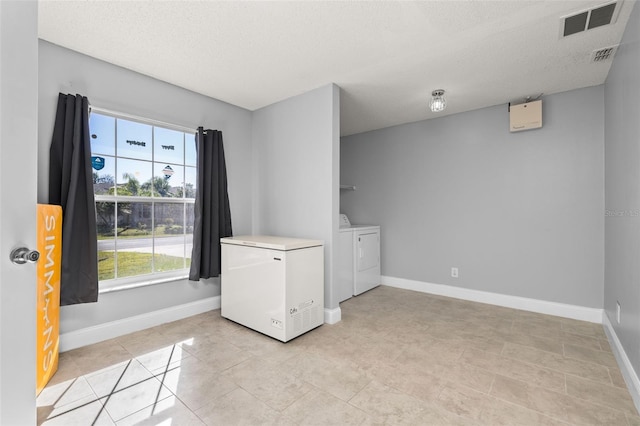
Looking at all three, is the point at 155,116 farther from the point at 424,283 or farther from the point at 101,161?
the point at 424,283

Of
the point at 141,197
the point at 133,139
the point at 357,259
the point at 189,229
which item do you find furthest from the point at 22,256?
the point at 357,259

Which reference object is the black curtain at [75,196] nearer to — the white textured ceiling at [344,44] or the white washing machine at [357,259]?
the white textured ceiling at [344,44]

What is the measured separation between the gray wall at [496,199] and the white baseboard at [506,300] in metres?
0.06

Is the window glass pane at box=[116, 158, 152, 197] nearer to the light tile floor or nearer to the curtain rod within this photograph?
the curtain rod

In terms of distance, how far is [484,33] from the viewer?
2.07m

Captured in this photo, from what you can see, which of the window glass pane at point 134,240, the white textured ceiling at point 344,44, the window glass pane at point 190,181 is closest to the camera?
the white textured ceiling at point 344,44

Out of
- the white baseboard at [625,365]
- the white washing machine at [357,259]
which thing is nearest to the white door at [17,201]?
the white washing machine at [357,259]

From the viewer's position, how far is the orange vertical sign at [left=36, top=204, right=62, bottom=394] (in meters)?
1.72

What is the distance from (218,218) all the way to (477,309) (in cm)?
311

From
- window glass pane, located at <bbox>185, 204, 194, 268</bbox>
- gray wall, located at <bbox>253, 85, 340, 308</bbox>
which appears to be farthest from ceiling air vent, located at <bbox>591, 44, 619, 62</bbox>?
window glass pane, located at <bbox>185, 204, 194, 268</bbox>

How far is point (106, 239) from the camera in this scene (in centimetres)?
251

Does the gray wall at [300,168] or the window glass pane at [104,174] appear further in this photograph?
the gray wall at [300,168]

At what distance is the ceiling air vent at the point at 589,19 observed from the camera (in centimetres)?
182

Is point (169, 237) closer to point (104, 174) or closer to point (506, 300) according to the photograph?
point (104, 174)
